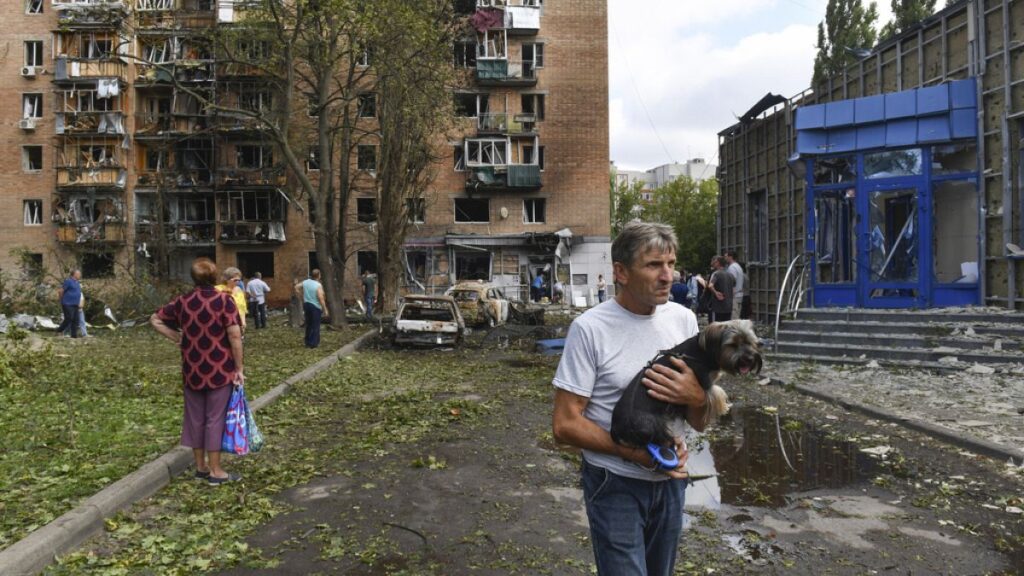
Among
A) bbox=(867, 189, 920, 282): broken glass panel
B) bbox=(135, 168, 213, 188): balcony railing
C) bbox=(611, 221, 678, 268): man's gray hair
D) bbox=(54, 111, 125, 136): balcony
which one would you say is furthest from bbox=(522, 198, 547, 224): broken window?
bbox=(611, 221, 678, 268): man's gray hair

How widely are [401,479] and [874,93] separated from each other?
15174mm

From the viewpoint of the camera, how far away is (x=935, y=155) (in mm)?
14688

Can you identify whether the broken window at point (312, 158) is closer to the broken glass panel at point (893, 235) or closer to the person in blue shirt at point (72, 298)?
the person in blue shirt at point (72, 298)

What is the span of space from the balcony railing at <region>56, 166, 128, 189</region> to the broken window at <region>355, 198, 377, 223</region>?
13.6 meters

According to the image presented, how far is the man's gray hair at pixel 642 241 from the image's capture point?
2.74m

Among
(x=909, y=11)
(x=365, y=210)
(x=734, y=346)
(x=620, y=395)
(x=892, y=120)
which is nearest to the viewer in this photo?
(x=734, y=346)

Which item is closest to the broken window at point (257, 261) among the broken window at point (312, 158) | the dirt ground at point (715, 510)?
the broken window at point (312, 158)

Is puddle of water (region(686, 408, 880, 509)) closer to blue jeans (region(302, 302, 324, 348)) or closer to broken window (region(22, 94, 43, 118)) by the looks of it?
blue jeans (region(302, 302, 324, 348))

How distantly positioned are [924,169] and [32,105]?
46905 millimetres

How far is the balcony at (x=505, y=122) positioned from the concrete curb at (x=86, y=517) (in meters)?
36.2

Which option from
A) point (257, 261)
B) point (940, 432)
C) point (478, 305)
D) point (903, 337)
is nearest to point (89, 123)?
point (257, 261)

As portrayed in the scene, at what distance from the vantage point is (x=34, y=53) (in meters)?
42.9

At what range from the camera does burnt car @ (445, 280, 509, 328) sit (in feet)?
79.6

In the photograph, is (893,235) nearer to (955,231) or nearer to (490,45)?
(955,231)
